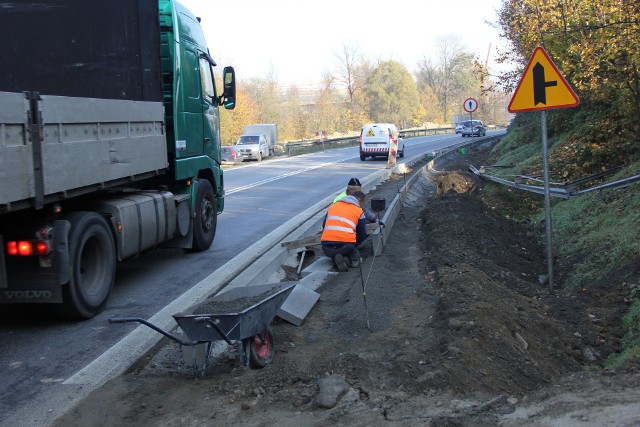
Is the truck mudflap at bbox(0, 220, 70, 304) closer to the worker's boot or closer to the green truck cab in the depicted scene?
the green truck cab

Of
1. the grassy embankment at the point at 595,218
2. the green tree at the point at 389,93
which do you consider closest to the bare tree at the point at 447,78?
the green tree at the point at 389,93

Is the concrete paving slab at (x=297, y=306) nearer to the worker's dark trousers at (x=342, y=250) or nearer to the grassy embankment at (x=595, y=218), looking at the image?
the worker's dark trousers at (x=342, y=250)

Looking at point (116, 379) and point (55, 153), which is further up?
point (55, 153)

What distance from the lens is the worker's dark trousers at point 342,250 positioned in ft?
29.6

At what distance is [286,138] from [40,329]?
65.6 m

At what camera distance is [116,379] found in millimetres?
5223

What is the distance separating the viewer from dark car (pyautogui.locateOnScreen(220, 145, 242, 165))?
A: 127ft

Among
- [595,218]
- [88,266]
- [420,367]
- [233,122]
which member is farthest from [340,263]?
[233,122]

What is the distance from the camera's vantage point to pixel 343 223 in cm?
900

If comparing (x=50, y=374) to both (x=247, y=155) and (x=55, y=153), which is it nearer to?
(x=55, y=153)

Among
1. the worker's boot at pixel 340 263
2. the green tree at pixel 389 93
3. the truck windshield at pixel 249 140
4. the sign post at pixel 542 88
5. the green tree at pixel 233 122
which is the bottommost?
the worker's boot at pixel 340 263

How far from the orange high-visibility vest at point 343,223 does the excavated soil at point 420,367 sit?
522 mm

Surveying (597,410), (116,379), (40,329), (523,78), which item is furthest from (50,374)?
(523,78)

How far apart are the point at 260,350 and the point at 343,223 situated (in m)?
3.77
